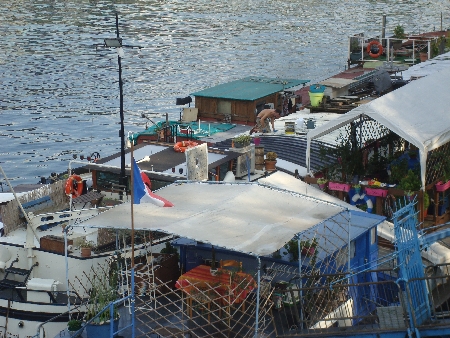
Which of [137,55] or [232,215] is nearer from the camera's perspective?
[232,215]

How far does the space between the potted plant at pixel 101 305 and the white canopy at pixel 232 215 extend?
176cm

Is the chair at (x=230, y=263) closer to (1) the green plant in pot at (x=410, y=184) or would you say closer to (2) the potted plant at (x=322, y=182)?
(1) the green plant in pot at (x=410, y=184)

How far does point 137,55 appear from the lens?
78.4 m

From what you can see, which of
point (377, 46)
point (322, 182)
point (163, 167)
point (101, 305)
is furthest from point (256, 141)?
point (377, 46)

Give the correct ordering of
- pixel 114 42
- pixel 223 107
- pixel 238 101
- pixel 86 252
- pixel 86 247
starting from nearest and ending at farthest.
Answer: pixel 86 252, pixel 86 247, pixel 114 42, pixel 238 101, pixel 223 107

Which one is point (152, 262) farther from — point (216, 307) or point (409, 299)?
point (409, 299)

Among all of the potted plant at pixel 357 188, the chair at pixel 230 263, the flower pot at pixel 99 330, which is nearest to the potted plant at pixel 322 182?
the potted plant at pixel 357 188

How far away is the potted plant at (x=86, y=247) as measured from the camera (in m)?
20.1

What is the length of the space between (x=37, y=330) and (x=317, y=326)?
7037 mm

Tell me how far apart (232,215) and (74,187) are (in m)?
8.51

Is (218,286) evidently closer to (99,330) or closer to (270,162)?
(99,330)

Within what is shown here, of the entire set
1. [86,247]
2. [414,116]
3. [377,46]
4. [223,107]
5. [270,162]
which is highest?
[414,116]

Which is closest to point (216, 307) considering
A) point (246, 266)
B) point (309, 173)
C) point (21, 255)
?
point (246, 266)

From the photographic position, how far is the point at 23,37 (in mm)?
86812
